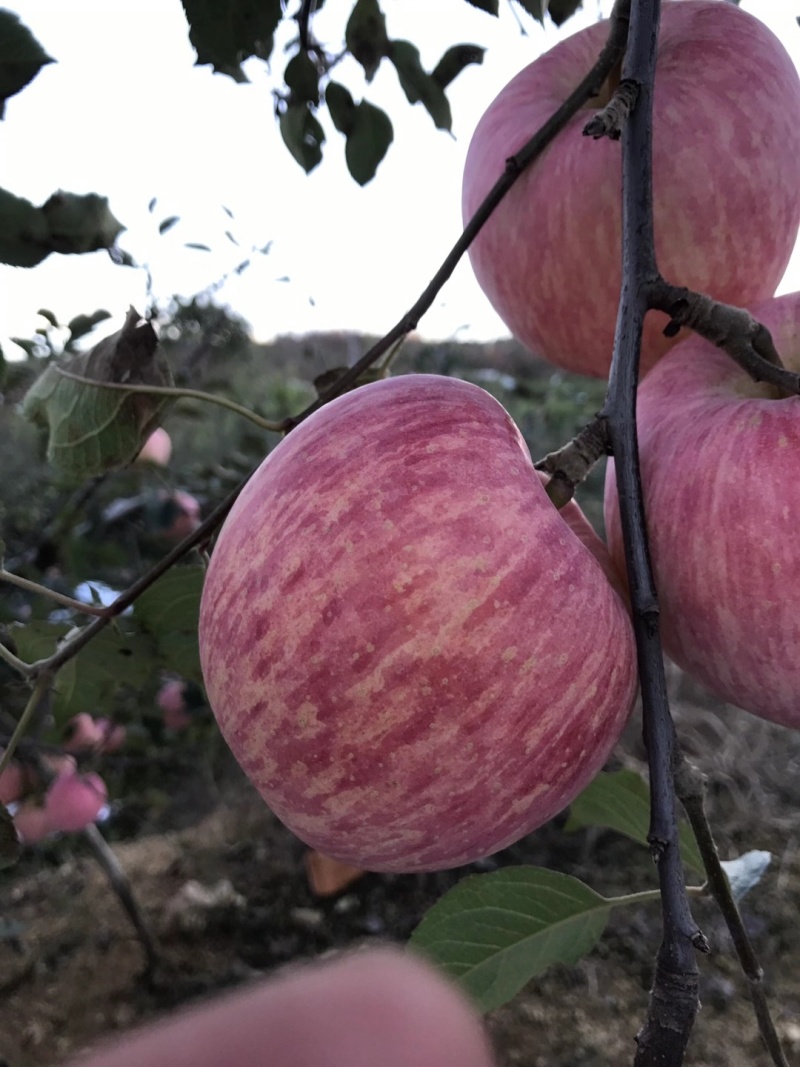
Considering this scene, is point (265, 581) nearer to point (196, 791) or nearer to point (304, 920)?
point (304, 920)

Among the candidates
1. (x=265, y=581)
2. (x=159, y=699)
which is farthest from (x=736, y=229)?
(x=159, y=699)

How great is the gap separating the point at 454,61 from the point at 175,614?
2.11 feet

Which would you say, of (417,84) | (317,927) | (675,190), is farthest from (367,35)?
(317,927)

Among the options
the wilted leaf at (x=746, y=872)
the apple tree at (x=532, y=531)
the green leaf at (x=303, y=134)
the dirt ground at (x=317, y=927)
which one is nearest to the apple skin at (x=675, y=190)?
the apple tree at (x=532, y=531)

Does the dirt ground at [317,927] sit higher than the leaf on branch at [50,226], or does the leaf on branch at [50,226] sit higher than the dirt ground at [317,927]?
the leaf on branch at [50,226]

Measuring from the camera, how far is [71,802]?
1.28 meters

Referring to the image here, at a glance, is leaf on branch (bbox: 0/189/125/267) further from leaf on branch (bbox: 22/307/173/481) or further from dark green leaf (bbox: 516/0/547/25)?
dark green leaf (bbox: 516/0/547/25)

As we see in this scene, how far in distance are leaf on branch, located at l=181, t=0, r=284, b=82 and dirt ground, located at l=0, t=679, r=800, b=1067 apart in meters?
1.04

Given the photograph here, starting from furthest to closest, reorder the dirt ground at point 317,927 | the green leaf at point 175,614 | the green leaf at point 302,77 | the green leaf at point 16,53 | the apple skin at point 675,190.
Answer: the dirt ground at point 317,927 < the green leaf at point 302,77 < the green leaf at point 175,614 < the apple skin at point 675,190 < the green leaf at point 16,53

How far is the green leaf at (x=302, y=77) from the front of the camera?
821 millimetres

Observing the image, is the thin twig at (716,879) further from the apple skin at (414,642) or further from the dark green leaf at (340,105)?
the dark green leaf at (340,105)

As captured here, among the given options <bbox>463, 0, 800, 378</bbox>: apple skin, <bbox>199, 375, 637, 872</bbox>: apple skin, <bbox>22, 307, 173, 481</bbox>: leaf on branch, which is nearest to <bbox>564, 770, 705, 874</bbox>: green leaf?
<bbox>199, 375, 637, 872</bbox>: apple skin

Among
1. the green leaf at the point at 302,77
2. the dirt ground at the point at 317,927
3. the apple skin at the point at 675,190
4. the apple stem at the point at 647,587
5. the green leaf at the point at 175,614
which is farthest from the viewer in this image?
the dirt ground at the point at 317,927

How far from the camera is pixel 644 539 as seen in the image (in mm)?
431
